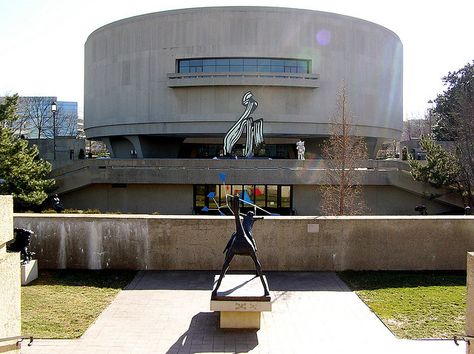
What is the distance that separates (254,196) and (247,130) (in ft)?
19.3

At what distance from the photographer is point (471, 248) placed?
11117 millimetres

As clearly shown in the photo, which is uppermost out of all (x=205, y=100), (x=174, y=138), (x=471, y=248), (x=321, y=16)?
(x=321, y=16)

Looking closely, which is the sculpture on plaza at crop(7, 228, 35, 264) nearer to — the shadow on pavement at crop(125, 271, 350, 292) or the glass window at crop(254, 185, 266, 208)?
the shadow on pavement at crop(125, 271, 350, 292)

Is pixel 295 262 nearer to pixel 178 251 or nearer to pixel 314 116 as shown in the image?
pixel 178 251

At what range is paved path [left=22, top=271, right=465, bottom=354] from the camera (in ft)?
22.1

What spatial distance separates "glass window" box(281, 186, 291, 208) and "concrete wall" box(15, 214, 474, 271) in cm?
1835

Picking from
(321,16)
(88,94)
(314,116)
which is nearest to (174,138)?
(88,94)

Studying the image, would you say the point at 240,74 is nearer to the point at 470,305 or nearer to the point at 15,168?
the point at 15,168

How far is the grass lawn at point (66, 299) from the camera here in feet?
24.2

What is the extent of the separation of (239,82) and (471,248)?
27609mm

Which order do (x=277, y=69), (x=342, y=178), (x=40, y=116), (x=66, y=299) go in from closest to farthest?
1. (x=66, y=299)
2. (x=342, y=178)
3. (x=277, y=69)
4. (x=40, y=116)

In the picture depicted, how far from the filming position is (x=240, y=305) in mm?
7312

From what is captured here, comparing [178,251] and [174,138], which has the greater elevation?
[174,138]

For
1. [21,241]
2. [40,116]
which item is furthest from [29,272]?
[40,116]
